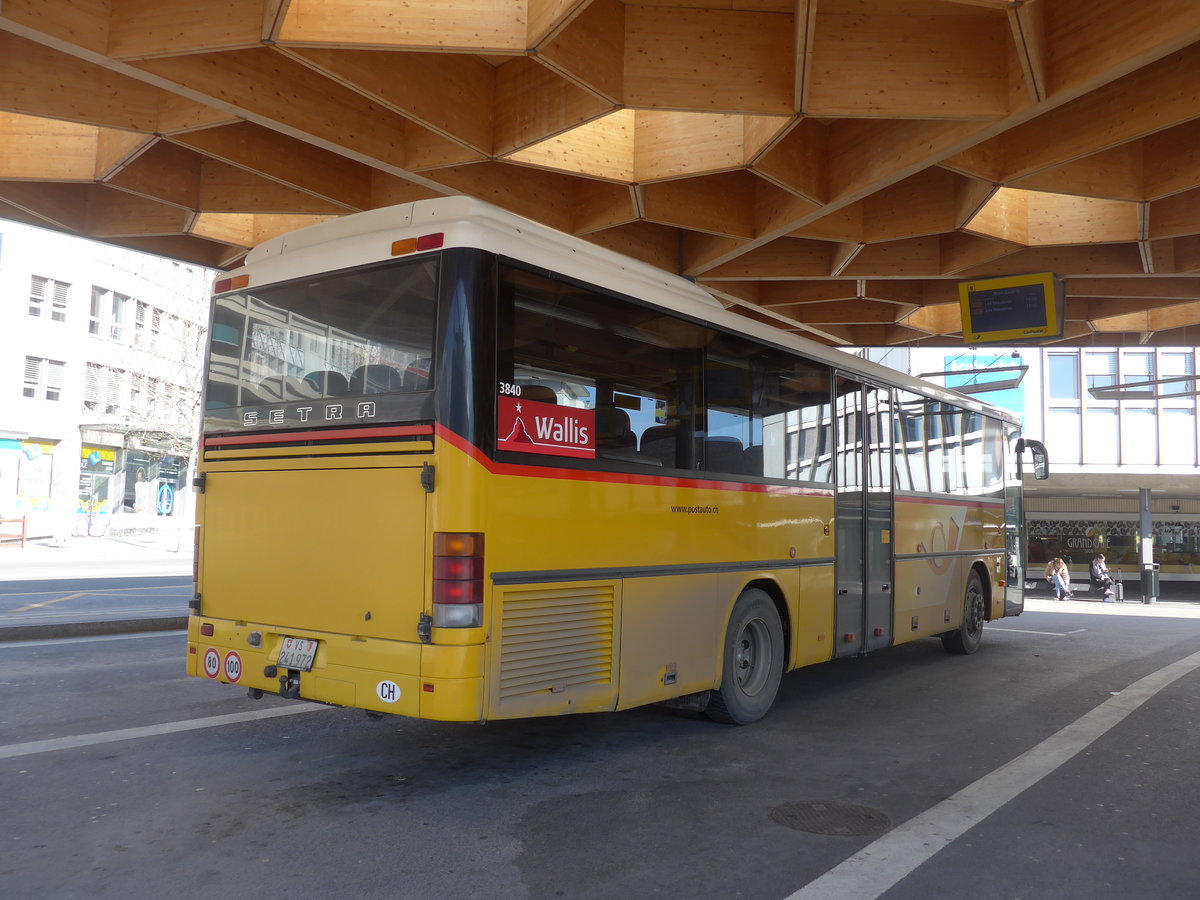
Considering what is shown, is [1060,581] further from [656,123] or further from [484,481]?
[484,481]

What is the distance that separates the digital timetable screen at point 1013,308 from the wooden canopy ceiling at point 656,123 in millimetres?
255

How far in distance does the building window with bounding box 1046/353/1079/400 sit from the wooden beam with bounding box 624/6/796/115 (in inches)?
1264

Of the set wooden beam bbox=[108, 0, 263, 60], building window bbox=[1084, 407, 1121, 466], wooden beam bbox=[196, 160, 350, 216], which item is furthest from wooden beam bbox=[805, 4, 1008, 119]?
building window bbox=[1084, 407, 1121, 466]

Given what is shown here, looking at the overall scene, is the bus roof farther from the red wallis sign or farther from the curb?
the curb

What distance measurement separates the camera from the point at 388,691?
18.2 feet

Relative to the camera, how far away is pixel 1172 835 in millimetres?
5254

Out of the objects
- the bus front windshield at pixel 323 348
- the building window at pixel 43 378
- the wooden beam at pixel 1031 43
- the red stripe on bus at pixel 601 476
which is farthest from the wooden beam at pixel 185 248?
the building window at pixel 43 378

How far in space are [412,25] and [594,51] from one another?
1359 millimetres

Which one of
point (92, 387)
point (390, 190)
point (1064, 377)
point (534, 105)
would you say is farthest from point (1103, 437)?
point (92, 387)

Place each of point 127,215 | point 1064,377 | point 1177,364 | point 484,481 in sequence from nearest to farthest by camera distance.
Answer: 1. point 484,481
2. point 127,215
3. point 1064,377
4. point 1177,364

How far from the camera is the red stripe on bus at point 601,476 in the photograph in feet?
18.0

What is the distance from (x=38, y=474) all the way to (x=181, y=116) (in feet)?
114

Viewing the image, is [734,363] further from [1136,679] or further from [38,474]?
[38,474]

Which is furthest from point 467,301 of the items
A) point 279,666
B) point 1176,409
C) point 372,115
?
point 1176,409
